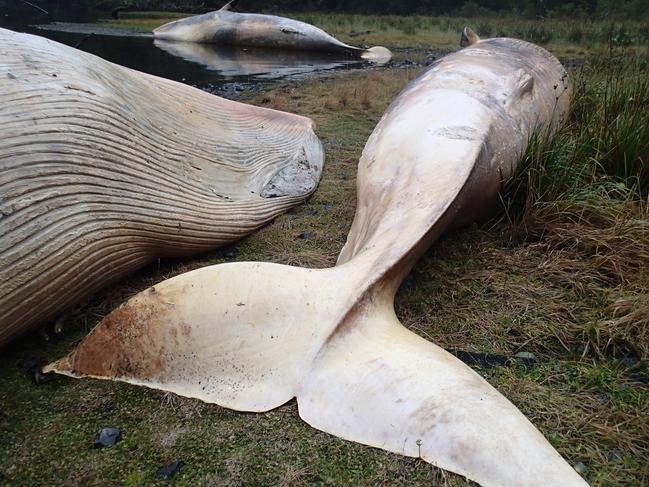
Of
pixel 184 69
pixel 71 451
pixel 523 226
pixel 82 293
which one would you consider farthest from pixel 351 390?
pixel 184 69

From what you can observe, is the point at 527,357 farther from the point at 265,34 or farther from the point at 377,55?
the point at 265,34

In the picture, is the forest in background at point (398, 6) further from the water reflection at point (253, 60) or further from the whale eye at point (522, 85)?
the whale eye at point (522, 85)

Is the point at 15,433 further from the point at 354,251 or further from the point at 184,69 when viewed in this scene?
the point at 184,69

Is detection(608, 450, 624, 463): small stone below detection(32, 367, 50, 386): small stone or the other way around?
below

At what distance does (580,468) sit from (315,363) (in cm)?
103

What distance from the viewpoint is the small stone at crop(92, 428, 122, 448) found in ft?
7.02

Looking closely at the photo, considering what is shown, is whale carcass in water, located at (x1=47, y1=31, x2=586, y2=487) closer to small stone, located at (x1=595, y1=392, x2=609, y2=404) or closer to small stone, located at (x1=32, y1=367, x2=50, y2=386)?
small stone, located at (x1=32, y1=367, x2=50, y2=386)

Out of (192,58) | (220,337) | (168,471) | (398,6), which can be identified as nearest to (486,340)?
(220,337)

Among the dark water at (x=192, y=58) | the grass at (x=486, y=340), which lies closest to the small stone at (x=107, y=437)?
the grass at (x=486, y=340)

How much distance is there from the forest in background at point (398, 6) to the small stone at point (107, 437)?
84.2 feet

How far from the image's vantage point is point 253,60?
1285cm

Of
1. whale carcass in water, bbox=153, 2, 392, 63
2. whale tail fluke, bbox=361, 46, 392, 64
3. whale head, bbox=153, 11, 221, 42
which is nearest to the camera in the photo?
whale tail fluke, bbox=361, 46, 392, 64

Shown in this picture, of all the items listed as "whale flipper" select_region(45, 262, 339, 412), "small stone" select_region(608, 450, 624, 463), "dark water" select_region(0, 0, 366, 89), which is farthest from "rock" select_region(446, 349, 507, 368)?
"dark water" select_region(0, 0, 366, 89)

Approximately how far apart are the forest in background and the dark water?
29.9 feet
